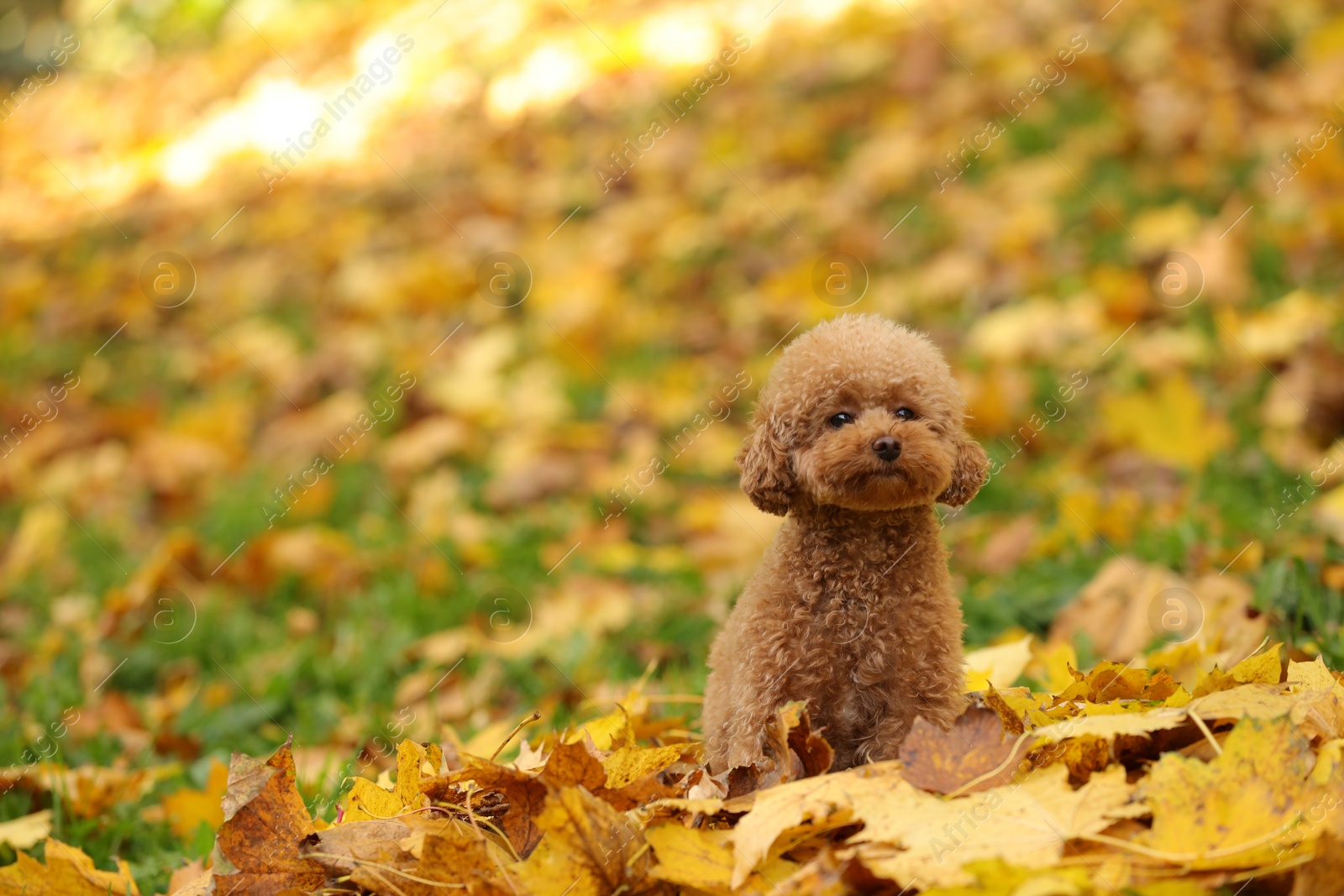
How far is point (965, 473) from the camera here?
1.91 m

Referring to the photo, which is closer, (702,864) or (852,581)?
(702,864)

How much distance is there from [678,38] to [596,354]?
3671mm

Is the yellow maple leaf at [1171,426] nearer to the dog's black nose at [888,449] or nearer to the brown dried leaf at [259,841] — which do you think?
the dog's black nose at [888,449]

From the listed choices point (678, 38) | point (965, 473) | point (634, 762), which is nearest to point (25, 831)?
point (634, 762)

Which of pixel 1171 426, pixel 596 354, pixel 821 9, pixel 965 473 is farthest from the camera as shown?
pixel 821 9

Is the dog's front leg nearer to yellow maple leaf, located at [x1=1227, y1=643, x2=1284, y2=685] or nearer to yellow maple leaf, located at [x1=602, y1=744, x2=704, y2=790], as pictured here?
yellow maple leaf, located at [x1=602, y1=744, x2=704, y2=790]

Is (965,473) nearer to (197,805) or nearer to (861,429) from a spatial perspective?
(861,429)

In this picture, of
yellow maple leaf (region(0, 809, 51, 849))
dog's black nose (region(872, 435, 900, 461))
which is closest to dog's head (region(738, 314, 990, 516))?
dog's black nose (region(872, 435, 900, 461))

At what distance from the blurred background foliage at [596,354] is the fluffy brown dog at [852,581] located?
793 millimetres

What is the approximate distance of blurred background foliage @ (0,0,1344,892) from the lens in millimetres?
3797

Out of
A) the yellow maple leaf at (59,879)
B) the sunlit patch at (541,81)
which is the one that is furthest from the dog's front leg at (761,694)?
the sunlit patch at (541,81)

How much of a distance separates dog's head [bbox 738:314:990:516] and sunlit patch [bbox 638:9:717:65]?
7.20 meters

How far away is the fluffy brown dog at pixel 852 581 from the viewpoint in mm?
1871

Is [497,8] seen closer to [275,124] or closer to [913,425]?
[275,124]
